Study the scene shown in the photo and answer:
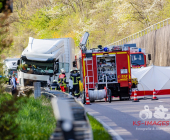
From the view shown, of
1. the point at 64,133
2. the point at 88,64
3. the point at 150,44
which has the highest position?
the point at 150,44

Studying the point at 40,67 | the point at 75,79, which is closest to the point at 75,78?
the point at 75,79

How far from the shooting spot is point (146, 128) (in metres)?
9.95

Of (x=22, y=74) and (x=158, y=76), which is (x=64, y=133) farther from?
(x=22, y=74)

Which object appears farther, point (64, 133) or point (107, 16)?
point (107, 16)

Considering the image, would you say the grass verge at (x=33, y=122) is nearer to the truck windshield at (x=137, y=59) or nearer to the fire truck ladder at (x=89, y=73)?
the fire truck ladder at (x=89, y=73)

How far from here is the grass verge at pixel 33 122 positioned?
758 cm

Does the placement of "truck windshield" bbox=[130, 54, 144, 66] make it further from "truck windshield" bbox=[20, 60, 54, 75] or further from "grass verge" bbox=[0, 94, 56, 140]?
"grass verge" bbox=[0, 94, 56, 140]

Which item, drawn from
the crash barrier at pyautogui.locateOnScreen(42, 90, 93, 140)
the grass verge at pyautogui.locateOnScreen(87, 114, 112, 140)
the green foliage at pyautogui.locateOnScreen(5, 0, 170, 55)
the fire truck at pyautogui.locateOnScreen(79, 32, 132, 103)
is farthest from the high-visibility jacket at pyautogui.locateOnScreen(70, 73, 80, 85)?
the green foliage at pyautogui.locateOnScreen(5, 0, 170, 55)

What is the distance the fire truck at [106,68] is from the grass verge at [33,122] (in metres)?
5.96

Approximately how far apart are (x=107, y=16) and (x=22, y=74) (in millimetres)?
35478

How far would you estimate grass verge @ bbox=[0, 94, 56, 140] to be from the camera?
24.9 ft

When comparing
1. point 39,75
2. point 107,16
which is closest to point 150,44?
point 39,75

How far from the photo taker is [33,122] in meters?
9.26

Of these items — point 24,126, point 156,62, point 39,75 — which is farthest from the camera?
point 156,62
